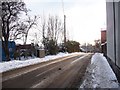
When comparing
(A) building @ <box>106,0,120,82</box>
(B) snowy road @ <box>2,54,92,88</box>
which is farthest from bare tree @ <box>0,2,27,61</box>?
(A) building @ <box>106,0,120,82</box>

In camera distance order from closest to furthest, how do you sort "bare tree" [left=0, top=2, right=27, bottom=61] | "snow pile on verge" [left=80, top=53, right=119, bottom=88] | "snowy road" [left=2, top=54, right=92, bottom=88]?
"snow pile on verge" [left=80, top=53, right=119, bottom=88], "snowy road" [left=2, top=54, right=92, bottom=88], "bare tree" [left=0, top=2, right=27, bottom=61]

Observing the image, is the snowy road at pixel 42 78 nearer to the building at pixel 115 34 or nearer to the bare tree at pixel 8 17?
the building at pixel 115 34

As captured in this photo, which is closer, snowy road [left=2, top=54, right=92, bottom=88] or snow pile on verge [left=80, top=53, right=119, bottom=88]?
snow pile on verge [left=80, top=53, right=119, bottom=88]

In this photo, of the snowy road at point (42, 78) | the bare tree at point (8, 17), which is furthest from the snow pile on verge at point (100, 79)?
the bare tree at point (8, 17)

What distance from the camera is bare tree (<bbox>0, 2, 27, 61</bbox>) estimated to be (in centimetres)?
3688

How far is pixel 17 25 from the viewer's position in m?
38.1

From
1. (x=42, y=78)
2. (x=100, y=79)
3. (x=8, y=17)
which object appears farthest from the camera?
(x=8, y=17)

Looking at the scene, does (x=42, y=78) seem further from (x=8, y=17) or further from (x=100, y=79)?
(x=8, y=17)

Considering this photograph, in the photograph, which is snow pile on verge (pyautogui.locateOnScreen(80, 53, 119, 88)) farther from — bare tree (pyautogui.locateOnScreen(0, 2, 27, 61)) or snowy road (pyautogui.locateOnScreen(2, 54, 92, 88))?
bare tree (pyautogui.locateOnScreen(0, 2, 27, 61))

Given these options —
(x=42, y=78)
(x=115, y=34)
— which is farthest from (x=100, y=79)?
(x=42, y=78)

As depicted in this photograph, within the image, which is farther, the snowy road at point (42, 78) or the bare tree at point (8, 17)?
the bare tree at point (8, 17)

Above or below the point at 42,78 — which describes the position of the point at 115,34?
above

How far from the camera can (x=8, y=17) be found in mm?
37156

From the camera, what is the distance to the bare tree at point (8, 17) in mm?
36875
